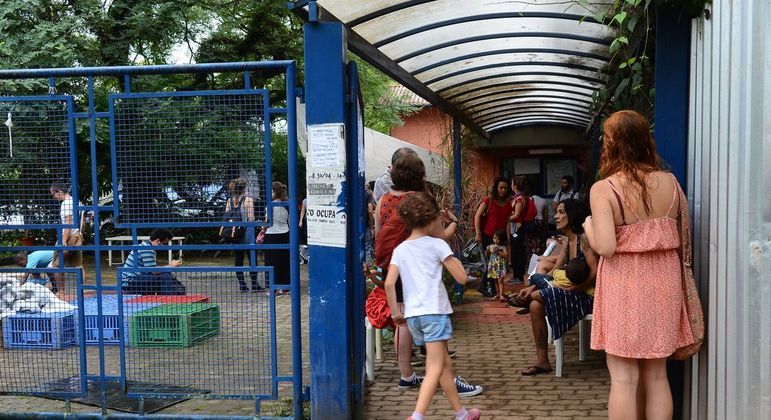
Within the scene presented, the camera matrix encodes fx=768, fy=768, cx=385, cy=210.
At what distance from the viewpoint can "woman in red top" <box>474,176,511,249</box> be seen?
1019 cm

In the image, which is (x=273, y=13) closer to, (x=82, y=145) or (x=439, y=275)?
(x=82, y=145)

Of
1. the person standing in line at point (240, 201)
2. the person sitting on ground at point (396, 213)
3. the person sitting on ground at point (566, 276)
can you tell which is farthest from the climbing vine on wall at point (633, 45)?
the person standing in line at point (240, 201)

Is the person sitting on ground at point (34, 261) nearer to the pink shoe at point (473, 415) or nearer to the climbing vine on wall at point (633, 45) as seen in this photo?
the pink shoe at point (473, 415)

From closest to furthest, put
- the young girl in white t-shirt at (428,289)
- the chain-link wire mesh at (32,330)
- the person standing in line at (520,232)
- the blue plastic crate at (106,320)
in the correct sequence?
the young girl in white t-shirt at (428,289), the chain-link wire mesh at (32,330), the blue plastic crate at (106,320), the person standing in line at (520,232)

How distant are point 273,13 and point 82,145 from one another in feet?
17.7

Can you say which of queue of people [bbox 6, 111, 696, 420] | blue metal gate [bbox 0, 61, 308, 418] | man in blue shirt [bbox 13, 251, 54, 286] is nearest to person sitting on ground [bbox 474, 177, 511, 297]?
queue of people [bbox 6, 111, 696, 420]

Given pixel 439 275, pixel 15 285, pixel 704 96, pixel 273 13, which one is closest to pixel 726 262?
pixel 704 96

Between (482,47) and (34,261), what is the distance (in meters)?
5.06

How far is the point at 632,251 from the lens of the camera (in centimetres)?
381

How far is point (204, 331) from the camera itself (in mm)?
4961

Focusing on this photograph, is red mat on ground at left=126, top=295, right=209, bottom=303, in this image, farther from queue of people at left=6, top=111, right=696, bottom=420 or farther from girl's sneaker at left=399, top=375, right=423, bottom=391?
girl's sneaker at left=399, top=375, right=423, bottom=391

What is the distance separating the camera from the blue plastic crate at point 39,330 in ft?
17.1

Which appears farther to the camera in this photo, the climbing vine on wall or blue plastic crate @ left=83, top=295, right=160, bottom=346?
blue plastic crate @ left=83, top=295, right=160, bottom=346

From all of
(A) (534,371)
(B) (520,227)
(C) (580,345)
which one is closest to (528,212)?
(B) (520,227)
